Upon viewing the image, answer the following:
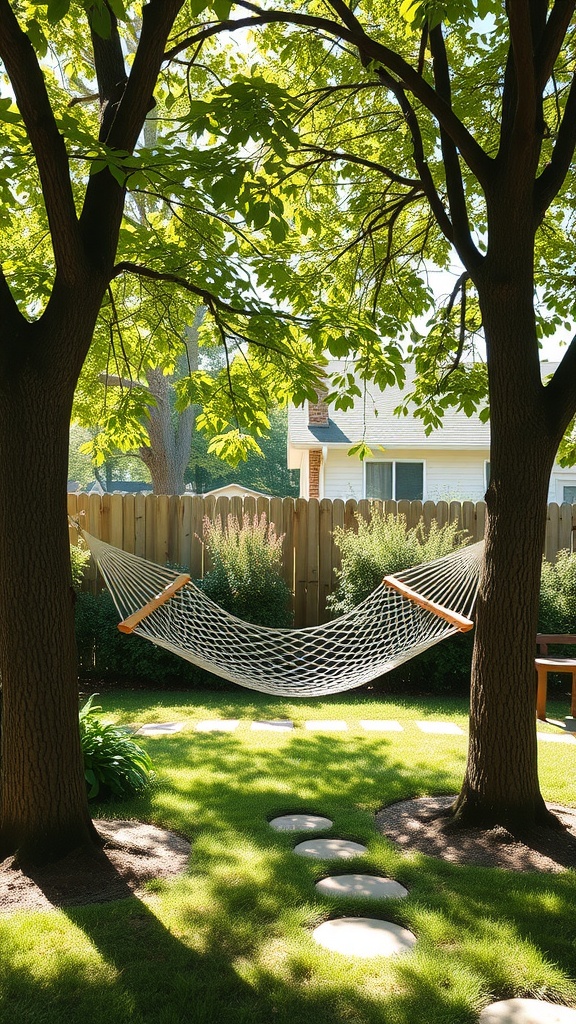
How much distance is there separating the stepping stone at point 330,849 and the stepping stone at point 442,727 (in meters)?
1.97

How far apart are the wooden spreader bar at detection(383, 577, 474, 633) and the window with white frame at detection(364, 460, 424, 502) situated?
329 inches

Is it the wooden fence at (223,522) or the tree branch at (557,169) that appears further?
the wooden fence at (223,522)

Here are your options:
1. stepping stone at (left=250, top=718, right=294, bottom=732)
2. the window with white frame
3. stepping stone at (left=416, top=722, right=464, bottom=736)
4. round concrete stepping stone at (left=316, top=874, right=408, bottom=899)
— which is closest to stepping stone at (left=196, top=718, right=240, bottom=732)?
stepping stone at (left=250, top=718, right=294, bottom=732)

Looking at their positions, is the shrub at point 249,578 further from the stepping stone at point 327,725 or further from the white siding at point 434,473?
the white siding at point 434,473

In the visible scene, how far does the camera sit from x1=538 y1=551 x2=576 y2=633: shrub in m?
6.63

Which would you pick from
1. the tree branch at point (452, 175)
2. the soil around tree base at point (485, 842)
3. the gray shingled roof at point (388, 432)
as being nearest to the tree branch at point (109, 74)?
the tree branch at point (452, 175)

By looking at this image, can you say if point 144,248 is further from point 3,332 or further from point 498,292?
point 498,292

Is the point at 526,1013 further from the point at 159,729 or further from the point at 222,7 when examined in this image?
the point at 159,729

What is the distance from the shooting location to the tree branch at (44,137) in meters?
2.46

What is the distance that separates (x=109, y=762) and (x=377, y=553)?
11.6ft

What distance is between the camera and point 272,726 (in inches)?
201

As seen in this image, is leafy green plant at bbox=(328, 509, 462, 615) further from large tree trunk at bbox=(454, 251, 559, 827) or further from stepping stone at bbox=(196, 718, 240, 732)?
large tree trunk at bbox=(454, 251, 559, 827)

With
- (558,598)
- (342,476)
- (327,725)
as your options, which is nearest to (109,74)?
(327,725)

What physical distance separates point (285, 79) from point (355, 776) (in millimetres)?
4310
